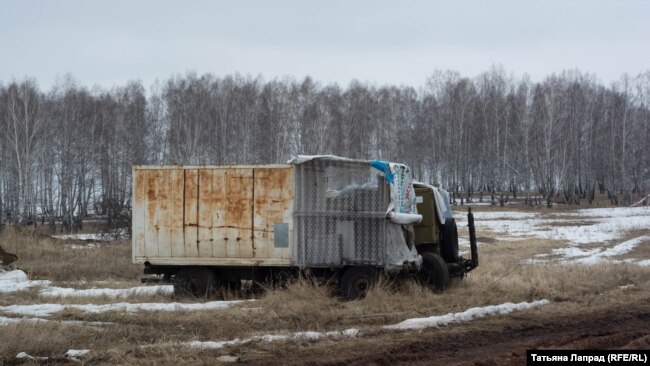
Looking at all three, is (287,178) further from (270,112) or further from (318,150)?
(270,112)

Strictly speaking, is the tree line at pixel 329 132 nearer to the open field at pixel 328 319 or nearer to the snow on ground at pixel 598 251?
the snow on ground at pixel 598 251

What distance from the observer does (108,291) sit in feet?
41.1

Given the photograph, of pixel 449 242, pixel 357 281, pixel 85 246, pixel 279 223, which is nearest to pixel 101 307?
pixel 279 223

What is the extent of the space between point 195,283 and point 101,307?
7.80 feet

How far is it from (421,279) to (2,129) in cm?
4035

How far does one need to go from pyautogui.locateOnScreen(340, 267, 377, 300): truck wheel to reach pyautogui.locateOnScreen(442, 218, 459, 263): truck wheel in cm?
230

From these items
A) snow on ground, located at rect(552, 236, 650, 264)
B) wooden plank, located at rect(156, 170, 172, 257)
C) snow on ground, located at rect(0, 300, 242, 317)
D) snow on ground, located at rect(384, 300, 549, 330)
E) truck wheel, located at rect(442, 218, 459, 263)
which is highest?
wooden plank, located at rect(156, 170, 172, 257)

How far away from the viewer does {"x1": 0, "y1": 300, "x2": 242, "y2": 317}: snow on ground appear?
383 inches

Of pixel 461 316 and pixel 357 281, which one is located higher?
pixel 357 281

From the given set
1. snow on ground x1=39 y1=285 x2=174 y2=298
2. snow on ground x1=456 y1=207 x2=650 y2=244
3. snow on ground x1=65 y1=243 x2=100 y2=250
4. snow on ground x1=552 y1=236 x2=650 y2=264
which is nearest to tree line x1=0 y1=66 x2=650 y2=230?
snow on ground x1=456 y1=207 x2=650 y2=244

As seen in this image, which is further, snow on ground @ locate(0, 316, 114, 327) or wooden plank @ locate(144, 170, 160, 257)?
wooden plank @ locate(144, 170, 160, 257)

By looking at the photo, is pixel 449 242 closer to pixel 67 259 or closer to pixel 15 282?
pixel 15 282

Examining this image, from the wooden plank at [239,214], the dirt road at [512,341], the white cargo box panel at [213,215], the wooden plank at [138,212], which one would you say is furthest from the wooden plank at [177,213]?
the dirt road at [512,341]

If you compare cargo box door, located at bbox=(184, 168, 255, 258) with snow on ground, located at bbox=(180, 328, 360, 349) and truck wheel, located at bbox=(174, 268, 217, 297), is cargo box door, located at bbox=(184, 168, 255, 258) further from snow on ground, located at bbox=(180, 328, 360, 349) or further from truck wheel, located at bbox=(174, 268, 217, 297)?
snow on ground, located at bbox=(180, 328, 360, 349)
